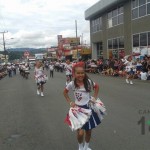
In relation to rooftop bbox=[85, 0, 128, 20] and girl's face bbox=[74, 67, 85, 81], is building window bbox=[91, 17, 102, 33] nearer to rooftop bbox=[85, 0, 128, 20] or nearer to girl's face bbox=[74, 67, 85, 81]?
rooftop bbox=[85, 0, 128, 20]

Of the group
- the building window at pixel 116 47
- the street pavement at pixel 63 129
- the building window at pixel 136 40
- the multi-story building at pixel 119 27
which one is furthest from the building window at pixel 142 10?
the street pavement at pixel 63 129

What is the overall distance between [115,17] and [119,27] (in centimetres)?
184

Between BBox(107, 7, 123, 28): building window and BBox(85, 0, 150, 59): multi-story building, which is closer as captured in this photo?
BBox(85, 0, 150, 59): multi-story building

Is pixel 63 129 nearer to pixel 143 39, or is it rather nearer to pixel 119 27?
pixel 143 39

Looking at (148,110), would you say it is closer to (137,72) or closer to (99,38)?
(137,72)

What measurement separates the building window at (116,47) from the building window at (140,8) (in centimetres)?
411

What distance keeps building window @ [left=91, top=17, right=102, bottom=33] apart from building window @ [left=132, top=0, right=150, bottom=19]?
11605 mm

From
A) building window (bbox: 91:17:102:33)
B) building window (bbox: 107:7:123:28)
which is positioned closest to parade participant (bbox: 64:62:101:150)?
building window (bbox: 107:7:123:28)

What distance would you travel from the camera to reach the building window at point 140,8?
29.9 m

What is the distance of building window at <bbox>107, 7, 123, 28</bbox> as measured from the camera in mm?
36269

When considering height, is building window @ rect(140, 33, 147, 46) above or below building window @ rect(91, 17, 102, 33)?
below

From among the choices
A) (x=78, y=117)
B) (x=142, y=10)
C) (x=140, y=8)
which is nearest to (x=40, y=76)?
(x=78, y=117)

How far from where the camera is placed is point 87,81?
6172 mm

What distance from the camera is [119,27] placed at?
3675cm
